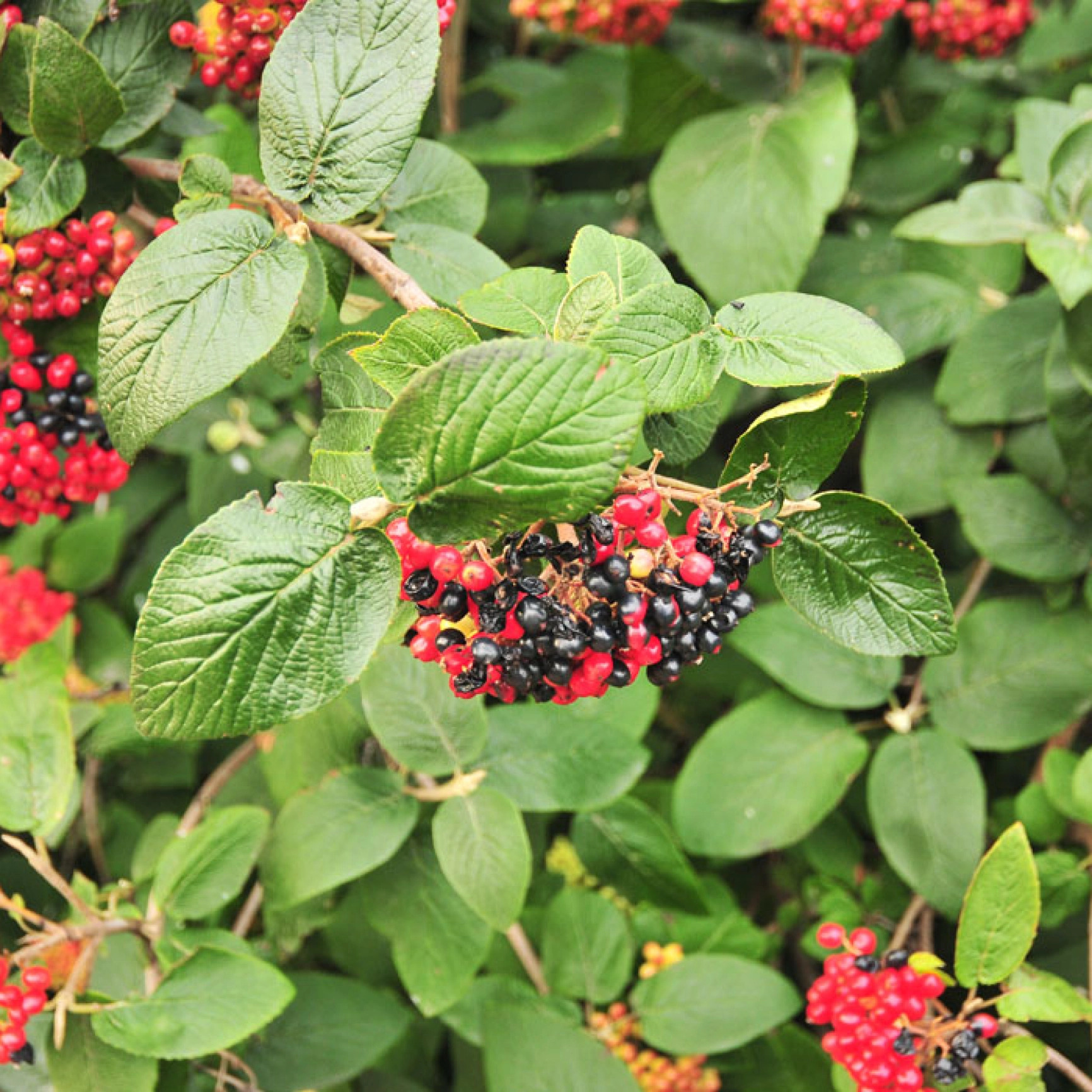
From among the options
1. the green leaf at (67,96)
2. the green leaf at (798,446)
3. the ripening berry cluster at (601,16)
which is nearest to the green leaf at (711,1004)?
the green leaf at (798,446)

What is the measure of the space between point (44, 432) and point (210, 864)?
604mm

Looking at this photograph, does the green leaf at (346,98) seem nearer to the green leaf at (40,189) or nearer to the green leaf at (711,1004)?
the green leaf at (40,189)

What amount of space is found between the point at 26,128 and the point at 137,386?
469 mm

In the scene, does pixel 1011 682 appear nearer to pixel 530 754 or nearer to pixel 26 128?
pixel 530 754

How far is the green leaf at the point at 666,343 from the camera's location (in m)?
0.81

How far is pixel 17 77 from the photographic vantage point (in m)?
1.09

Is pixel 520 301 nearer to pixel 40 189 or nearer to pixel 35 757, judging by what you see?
pixel 40 189

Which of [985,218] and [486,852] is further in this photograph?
[985,218]

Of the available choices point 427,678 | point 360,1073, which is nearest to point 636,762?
point 427,678

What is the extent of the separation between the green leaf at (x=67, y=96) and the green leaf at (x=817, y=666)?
1081 millimetres

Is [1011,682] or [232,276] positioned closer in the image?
[232,276]

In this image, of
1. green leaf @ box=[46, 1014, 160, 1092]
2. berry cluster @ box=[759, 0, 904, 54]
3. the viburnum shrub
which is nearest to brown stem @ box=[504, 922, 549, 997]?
the viburnum shrub

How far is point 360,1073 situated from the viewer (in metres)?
1.53

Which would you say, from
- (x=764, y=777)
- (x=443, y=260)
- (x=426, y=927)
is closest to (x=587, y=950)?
(x=426, y=927)
